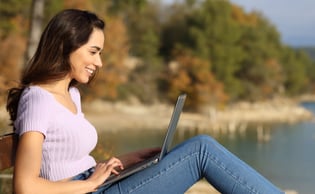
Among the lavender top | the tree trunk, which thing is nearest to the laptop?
the lavender top

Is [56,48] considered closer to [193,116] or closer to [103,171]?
[103,171]

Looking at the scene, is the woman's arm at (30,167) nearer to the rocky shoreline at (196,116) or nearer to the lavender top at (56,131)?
the lavender top at (56,131)

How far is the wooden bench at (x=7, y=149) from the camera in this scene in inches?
65.6

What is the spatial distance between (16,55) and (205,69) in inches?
515

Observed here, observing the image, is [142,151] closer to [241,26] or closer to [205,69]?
[205,69]

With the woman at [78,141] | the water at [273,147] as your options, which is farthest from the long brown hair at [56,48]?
the water at [273,147]

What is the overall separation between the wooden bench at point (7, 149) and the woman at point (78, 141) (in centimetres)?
7

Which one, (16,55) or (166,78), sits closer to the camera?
(16,55)

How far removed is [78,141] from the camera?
1.70 metres

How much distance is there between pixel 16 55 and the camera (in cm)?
1603

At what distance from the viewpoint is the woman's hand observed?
5.43ft

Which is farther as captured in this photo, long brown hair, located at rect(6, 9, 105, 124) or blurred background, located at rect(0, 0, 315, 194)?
blurred background, located at rect(0, 0, 315, 194)

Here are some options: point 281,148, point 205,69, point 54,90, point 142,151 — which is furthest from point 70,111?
point 205,69

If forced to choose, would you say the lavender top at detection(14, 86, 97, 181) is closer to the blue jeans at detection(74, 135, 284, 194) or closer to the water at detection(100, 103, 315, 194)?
the blue jeans at detection(74, 135, 284, 194)
